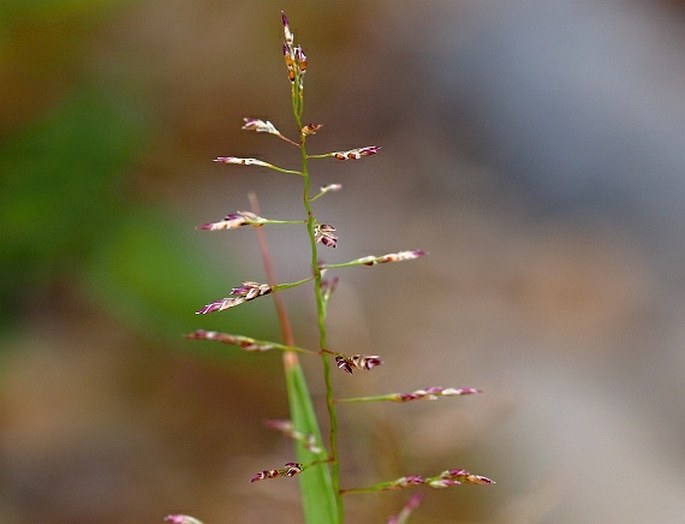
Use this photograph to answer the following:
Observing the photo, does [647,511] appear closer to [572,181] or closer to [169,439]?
[169,439]

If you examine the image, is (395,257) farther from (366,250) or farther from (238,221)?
(366,250)

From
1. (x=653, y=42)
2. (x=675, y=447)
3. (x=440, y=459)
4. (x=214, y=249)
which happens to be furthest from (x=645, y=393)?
(x=653, y=42)

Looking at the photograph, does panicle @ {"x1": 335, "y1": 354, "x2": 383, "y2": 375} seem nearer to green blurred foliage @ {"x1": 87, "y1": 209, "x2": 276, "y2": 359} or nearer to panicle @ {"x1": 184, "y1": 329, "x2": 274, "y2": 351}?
panicle @ {"x1": 184, "y1": 329, "x2": 274, "y2": 351}

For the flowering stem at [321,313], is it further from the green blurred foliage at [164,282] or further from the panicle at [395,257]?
the green blurred foliage at [164,282]

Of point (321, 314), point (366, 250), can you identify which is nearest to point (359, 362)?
point (321, 314)

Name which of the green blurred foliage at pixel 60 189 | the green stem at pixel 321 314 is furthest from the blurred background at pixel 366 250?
the green stem at pixel 321 314

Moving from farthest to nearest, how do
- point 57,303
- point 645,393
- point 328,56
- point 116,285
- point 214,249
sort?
point 328,56, point 645,393, point 57,303, point 214,249, point 116,285

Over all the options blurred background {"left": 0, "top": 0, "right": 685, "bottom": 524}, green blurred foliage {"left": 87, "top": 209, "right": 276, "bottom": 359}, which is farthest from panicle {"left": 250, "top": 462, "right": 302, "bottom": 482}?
green blurred foliage {"left": 87, "top": 209, "right": 276, "bottom": 359}
